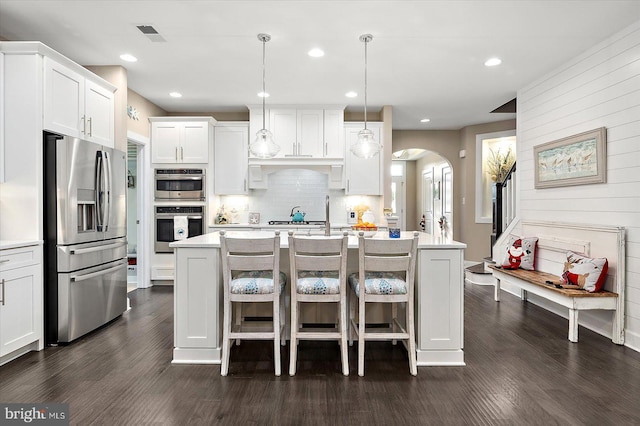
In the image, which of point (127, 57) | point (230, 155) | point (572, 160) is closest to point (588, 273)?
point (572, 160)

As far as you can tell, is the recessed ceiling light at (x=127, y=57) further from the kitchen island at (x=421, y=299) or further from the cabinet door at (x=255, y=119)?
the kitchen island at (x=421, y=299)

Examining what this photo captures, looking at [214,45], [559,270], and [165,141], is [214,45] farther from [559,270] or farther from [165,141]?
[559,270]

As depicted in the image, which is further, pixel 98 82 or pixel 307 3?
pixel 98 82

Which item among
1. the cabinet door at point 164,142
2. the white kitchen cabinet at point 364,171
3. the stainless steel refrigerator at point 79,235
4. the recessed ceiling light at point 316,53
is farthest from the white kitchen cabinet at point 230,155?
the recessed ceiling light at point 316,53

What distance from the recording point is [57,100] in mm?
3430

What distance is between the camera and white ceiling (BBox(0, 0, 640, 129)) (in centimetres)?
320

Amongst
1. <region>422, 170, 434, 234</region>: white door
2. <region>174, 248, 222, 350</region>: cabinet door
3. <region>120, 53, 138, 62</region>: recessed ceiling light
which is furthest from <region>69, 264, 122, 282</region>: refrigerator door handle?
<region>422, 170, 434, 234</region>: white door

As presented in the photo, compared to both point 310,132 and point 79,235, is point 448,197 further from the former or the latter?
point 79,235

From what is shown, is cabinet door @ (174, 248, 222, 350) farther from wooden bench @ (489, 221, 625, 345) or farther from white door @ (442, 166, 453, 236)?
white door @ (442, 166, 453, 236)

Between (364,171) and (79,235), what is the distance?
4.00m

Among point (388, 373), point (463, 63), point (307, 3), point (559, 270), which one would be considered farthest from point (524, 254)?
point (307, 3)

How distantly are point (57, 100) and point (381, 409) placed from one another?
11.6 ft

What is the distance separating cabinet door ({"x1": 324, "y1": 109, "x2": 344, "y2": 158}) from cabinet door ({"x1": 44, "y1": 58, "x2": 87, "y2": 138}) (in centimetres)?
327

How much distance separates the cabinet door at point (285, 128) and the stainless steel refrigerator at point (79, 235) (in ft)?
8.31
